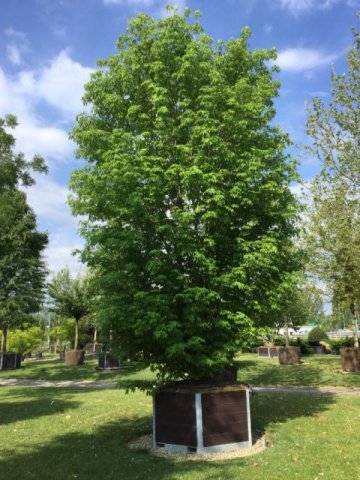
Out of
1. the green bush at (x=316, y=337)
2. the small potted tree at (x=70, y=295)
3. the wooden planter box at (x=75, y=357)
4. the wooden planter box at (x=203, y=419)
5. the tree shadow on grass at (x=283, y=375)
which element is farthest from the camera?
the green bush at (x=316, y=337)

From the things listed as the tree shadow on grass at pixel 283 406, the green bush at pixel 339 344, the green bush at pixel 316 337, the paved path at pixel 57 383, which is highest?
the green bush at pixel 316 337

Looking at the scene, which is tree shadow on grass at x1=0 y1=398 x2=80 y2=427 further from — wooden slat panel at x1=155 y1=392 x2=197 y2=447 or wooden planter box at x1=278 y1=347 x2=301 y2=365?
wooden planter box at x1=278 y1=347 x2=301 y2=365

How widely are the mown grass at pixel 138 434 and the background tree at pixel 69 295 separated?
15.7 meters

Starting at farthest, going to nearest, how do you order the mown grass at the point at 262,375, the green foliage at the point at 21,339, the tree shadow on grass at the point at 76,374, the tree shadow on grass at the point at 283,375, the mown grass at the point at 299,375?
the green foliage at the point at 21,339 → the tree shadow on grass at the point at 76,374 → the tree shadow on grass at the point at 283,375 → the mown grass at the point at 262,375 → the mown grass at the point at 299,375

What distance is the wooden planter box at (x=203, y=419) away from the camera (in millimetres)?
7922

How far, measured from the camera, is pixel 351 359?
18891mm

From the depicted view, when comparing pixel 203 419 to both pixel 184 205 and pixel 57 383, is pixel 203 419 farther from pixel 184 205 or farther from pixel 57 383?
pixel 57 383

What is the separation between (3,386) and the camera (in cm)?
1970

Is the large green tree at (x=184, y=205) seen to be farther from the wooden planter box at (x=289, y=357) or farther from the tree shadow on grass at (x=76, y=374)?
the wooden planter box at (x=289, y=357)

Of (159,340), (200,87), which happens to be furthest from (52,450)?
(200,87)

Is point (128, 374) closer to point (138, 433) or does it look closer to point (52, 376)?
point (52, 376)

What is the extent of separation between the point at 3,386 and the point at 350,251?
1614cm

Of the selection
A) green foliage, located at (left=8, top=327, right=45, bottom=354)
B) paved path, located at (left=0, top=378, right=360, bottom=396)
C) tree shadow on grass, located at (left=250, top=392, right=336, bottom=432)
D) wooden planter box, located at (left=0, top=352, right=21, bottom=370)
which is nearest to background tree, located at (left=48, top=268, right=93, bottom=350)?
wooden planter box, located at (left=0, top=352, right=21, bottom=370)

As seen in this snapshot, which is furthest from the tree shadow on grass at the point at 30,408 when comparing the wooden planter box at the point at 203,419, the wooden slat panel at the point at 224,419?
the wooden slat panel at the point at 224,419
